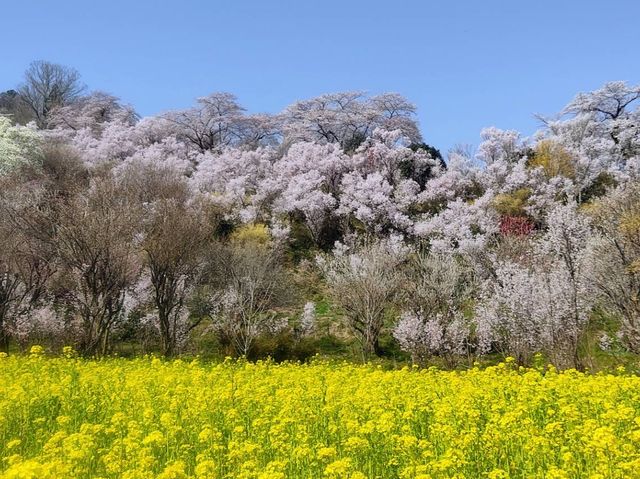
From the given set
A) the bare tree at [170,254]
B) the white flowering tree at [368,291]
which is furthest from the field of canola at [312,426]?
the white flowering tree at [368,291]

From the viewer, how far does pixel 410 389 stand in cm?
1007

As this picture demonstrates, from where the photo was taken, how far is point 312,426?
7.57 metres

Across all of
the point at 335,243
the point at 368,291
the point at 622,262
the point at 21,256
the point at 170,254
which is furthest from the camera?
the point at 335,243

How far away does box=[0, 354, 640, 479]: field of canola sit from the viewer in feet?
16.8

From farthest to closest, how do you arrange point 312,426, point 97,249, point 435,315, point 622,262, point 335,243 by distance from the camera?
point 335,243 < point 435,315 < point 97,249 < point 622,262 < point 312,426

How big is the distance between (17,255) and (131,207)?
6.36 metres

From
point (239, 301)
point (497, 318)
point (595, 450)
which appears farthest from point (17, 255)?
point (595, 450)

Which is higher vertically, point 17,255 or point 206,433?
point 17,255

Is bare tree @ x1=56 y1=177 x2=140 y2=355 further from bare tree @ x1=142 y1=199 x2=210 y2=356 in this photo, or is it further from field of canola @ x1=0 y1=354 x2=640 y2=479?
field of canola @ x1=0 y1=354 x2=640 y2=479

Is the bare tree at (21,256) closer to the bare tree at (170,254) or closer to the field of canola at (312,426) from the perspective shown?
the bare tree at (170,254)

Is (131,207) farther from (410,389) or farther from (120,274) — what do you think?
(410,389)

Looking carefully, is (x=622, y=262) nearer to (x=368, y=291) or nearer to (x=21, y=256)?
(x=368, y=291)

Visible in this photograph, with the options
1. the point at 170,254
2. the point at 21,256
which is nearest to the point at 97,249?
the point at 170,254

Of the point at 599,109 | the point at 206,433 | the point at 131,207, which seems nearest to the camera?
the point at 206,433
